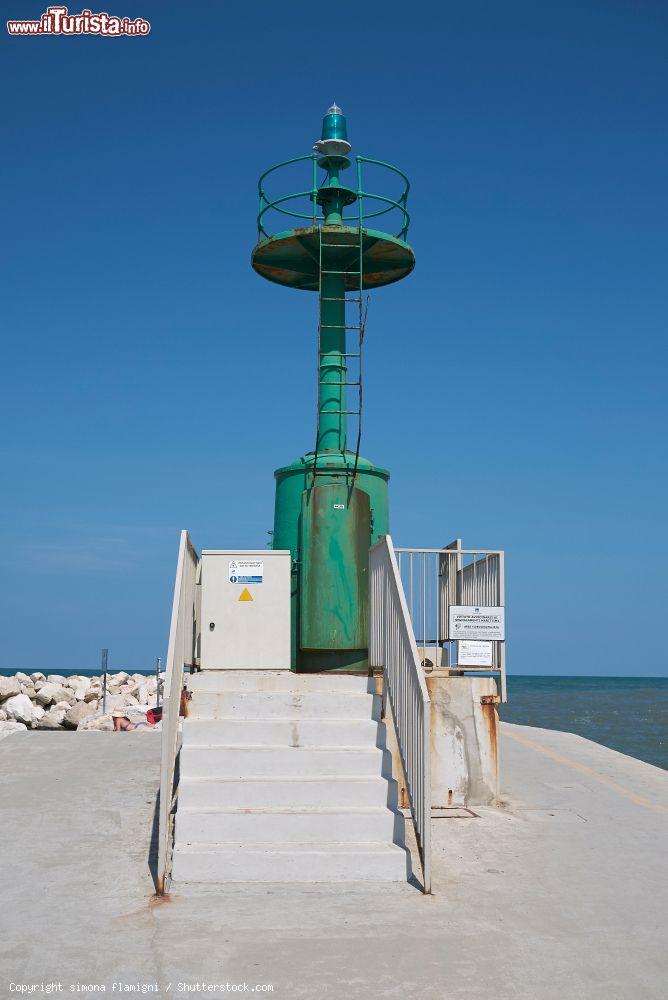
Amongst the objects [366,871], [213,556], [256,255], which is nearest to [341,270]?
[256,255]

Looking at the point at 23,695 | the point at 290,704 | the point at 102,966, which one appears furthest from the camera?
the point at 23,695

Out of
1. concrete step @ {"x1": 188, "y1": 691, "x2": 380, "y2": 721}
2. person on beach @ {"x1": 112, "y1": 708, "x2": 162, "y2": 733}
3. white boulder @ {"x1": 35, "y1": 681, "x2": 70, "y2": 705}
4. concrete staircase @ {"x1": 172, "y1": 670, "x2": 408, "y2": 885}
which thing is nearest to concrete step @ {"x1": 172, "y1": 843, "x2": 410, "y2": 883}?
concrete staircase @ {"x1": 172, "y1": 670, "x2": 408, "y2": 885}

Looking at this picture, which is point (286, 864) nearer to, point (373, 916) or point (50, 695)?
point (373, 916)

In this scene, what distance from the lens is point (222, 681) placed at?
869cm

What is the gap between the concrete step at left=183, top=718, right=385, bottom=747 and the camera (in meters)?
8.04

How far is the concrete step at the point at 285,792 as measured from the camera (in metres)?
7.43

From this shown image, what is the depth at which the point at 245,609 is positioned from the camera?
388 inches

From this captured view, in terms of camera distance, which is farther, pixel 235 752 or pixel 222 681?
pixel 222 681

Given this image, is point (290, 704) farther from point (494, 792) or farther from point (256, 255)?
point (256, 255)

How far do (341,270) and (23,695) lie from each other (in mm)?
14545

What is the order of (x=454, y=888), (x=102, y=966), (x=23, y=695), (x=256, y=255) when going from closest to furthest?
(x=102, y=966), (x=454, y=888), (x=256, y=255), (x=23, y=695)

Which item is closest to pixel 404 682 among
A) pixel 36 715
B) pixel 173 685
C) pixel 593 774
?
pixel 173 685

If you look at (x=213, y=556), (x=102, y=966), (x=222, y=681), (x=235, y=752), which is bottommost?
(x=102, y=966)

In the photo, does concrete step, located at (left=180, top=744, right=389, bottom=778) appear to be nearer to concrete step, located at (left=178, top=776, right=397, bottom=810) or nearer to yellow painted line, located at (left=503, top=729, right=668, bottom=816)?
concrete step, located at (left=178, top=776, right=397, bottom=810)
